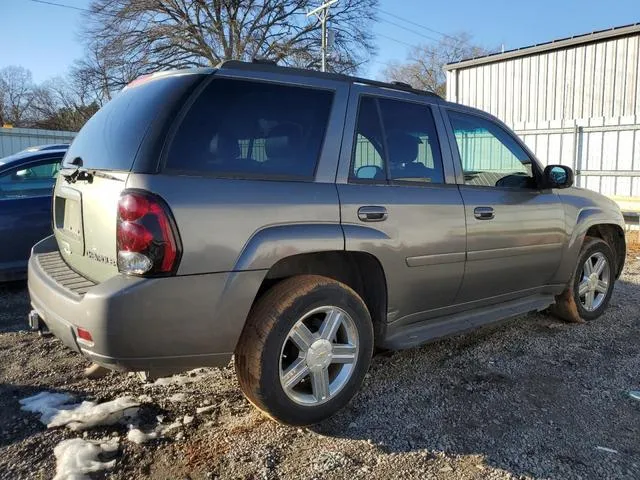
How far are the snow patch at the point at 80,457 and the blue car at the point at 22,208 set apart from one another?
3530 mm

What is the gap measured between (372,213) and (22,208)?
4.30m

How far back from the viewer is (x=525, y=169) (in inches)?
171

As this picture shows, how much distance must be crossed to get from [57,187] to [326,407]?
2.13m

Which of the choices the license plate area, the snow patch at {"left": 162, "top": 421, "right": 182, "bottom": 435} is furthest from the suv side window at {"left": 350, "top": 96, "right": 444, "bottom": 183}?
the snow patch at {"left": 162, "top": 421, "right": 182, "bottom": 435}

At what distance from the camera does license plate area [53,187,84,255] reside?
2.93 metres

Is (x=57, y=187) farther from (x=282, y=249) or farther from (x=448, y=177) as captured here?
(x=448, y=177)

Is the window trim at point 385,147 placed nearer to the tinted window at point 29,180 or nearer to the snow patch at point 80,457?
the snow patch at point 80,457

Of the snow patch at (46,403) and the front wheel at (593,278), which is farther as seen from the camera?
the front wheel at (593,278)

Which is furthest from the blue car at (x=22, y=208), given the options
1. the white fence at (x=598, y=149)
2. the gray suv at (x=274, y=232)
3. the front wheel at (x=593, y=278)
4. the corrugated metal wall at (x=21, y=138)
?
the corrugated metal wall at (x=21, y=138)

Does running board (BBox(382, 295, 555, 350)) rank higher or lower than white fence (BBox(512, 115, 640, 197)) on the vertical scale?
lower

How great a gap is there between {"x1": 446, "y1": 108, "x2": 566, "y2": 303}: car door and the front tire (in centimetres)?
104

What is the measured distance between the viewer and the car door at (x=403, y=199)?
10.2 ft

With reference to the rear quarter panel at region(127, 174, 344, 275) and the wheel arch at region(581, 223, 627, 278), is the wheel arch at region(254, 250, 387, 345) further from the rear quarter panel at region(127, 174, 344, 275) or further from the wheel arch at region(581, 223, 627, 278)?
the wheel arch at region(581, 223, 627, 278)

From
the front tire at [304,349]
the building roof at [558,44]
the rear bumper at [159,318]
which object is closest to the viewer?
the rear bumper at [159,318]
